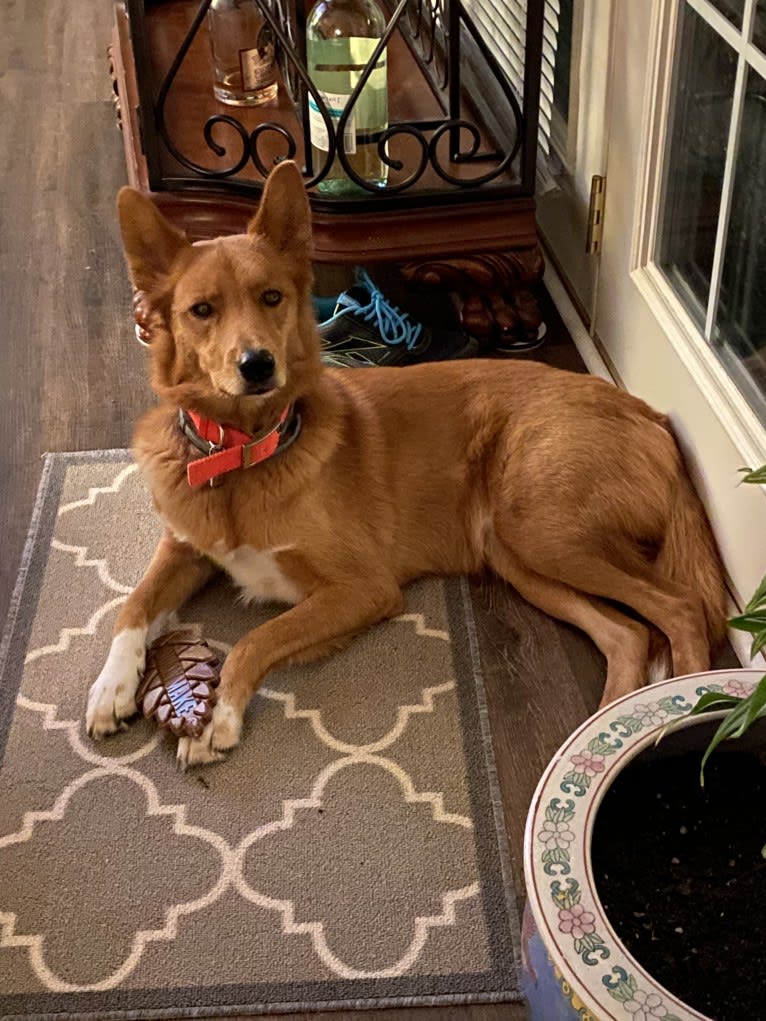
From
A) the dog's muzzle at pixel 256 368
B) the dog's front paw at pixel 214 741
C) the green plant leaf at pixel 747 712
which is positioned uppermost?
the green plant leaf at pixel 747 712

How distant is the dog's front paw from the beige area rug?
0.02m

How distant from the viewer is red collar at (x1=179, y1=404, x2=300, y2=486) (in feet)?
6.12

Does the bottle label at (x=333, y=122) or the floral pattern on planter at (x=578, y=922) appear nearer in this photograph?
the floral pattern on planter at (x=578, y=922)

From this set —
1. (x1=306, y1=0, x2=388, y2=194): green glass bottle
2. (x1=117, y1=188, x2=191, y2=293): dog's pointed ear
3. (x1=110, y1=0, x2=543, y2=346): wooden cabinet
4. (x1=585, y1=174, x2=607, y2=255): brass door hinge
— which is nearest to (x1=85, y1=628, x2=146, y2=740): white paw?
(x1=117, y1=188, x2=191, y2=293): dog's pointed ear

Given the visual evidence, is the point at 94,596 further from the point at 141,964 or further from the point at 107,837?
the point at 141,964

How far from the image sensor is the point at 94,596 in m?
2.08

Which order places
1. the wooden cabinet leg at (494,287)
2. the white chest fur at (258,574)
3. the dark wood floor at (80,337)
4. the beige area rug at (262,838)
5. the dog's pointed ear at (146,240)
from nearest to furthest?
the beige area rug at (262,838), the dog's pointed ear at (146,240), the dark wood floor at (80,337), the white chest fur at (258,574), the wooden cabinet leg at (494,287)

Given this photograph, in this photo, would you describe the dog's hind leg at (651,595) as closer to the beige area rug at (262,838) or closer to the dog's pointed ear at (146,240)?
the beige area rug at (262,838)

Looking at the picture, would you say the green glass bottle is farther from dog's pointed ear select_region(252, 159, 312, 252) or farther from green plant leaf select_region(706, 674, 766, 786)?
green plant leaf select_region(706, 674, 766, 786)

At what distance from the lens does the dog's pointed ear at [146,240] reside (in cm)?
173

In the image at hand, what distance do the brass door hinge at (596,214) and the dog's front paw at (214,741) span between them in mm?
1387

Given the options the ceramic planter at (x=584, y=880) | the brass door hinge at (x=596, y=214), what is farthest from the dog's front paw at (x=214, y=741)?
the brass door hinge at (x=596, y=214)

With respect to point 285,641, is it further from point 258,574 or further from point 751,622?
point 751,622

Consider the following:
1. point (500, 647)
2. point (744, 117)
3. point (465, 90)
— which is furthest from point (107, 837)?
point (465, 90)
